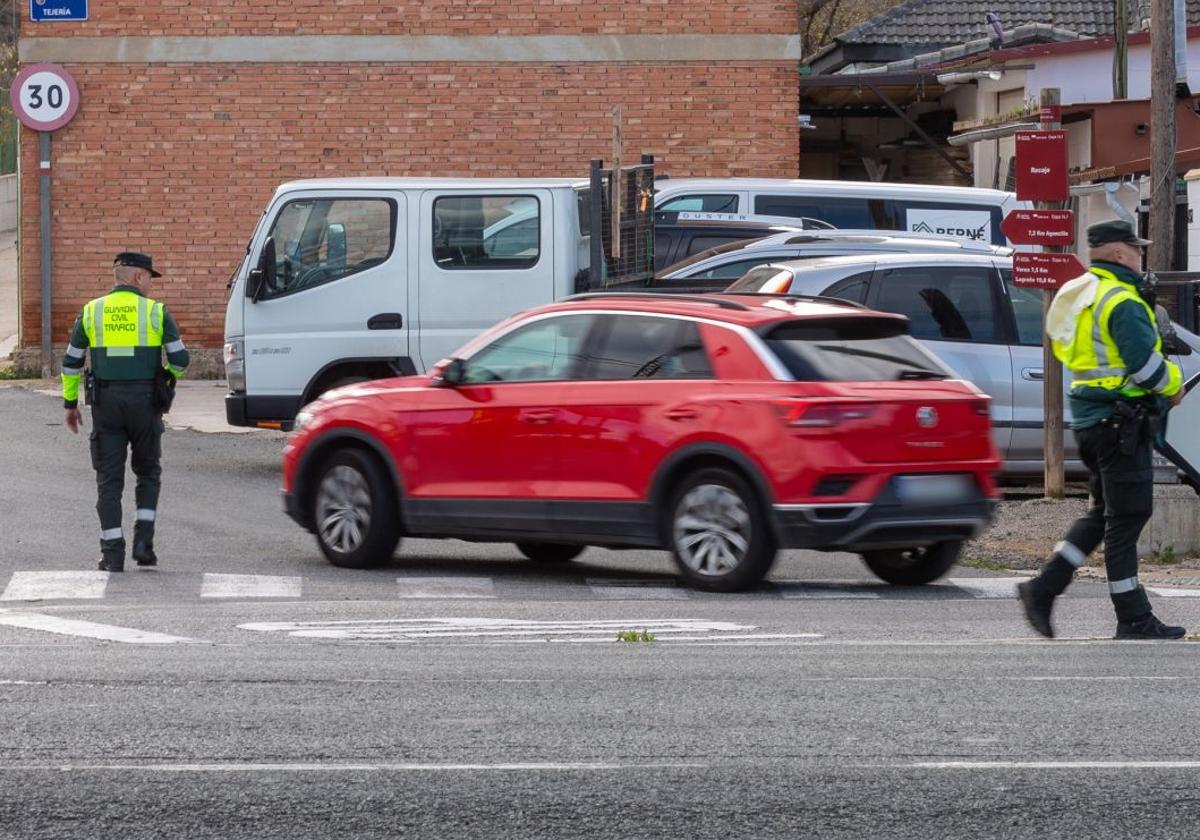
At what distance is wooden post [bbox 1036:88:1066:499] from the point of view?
1411 centimetres

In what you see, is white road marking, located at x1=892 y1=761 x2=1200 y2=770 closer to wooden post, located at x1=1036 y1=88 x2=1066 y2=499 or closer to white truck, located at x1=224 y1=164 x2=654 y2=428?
wooden post, located at x1=1036 y1=88 x2=1066 y2=499

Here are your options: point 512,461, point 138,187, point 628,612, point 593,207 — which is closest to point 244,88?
point 138,187

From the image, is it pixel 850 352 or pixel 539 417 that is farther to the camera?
pixel 539 417

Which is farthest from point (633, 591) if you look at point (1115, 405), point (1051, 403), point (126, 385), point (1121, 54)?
point (1121, 54)

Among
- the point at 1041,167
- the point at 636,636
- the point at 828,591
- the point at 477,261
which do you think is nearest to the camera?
the point at 636,636

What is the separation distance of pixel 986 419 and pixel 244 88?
51.0 ft

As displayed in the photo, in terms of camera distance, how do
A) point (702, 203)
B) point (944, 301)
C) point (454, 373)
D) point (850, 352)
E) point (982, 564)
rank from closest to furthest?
point (850, 352) < point (454, 373) < point (982, 564) < point (944, 301) < point (702, 203)

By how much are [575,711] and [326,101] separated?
1861 centimetres

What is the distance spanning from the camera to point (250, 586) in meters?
11.5

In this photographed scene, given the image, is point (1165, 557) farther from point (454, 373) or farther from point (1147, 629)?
point (454, 373)

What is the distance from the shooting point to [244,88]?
2480 cm

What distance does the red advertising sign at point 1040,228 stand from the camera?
14.1 m

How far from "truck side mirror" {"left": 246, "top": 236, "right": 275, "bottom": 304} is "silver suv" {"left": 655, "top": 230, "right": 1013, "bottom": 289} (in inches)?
119

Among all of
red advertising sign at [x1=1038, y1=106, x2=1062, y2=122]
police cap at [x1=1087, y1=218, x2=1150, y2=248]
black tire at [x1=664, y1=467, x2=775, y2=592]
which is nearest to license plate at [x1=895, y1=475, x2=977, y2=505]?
black tire at [x1=664, y1=467, x2=775, y2=592]
